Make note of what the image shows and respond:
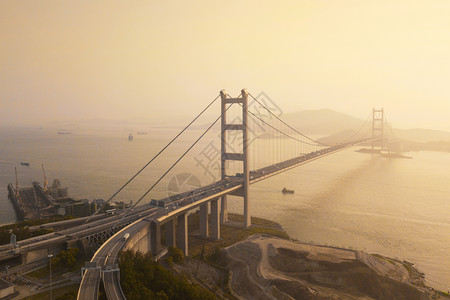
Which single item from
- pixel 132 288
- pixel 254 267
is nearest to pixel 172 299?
pixel 132 288

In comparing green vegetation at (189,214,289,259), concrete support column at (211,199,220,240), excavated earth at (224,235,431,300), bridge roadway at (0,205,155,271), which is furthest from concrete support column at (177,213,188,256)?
concrete support column at (211,199,220,240)

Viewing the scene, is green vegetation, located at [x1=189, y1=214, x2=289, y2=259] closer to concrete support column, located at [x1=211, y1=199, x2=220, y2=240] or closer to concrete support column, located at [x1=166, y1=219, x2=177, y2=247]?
concrete support column, located at [x1=211, y1=199, x2=220, y2=240]

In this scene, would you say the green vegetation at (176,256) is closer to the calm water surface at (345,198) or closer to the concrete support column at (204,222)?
the concrete support column at (204,222)

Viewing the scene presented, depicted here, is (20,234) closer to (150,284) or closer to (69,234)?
(69,234)

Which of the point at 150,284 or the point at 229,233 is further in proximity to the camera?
the point at 229,233

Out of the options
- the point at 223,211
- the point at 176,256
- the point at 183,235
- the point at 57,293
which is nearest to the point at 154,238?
the point at 176,256
